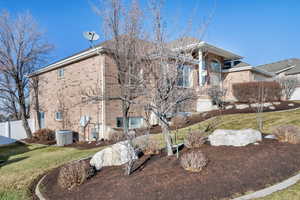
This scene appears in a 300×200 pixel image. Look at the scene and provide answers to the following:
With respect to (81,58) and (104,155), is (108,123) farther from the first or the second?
(104,155)

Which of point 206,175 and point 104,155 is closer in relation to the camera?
point 206,175

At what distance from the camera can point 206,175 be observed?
374 cm

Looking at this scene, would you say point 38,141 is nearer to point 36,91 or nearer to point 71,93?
point 71,93

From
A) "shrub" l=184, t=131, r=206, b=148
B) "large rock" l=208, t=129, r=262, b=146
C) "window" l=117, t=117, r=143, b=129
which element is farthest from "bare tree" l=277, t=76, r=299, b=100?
"shrub" l=184, t=131, r=206, b=148

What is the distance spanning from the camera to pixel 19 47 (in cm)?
1419

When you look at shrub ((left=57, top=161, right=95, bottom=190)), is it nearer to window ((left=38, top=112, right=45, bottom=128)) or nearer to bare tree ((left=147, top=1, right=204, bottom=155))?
bare tree ((left=147, top=1, right=204, bottom=155))

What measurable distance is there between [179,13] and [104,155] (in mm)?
4354

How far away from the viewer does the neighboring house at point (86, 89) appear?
36.9 ft

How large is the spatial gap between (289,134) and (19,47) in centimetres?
1719

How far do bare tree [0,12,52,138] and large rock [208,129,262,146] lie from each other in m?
14.9

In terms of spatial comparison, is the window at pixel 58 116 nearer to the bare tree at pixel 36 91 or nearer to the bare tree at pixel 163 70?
the bare tree at pixel 36 91

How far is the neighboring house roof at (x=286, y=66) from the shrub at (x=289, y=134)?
23.7m

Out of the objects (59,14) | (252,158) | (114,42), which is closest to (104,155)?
(252,158)

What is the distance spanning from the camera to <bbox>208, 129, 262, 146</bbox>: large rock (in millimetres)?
5367
